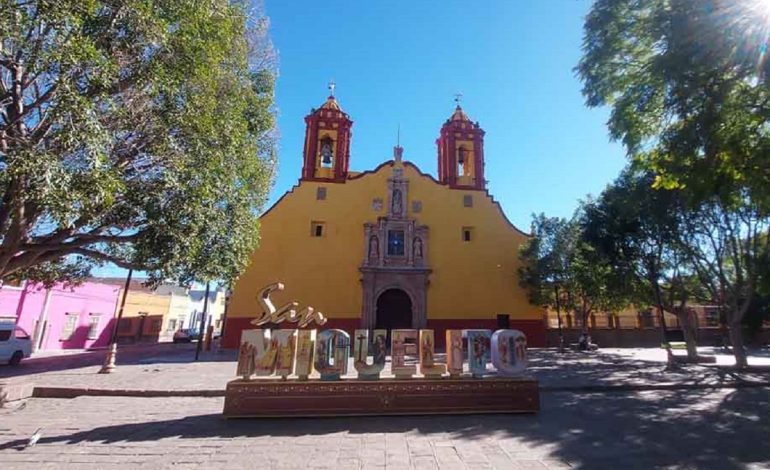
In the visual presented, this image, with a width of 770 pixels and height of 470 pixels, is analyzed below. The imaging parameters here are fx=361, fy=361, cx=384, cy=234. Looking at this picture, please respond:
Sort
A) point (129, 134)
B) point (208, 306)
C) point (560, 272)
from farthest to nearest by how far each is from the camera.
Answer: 1. point (208, 306)
2. point (560, 272)
3. point (129, 134)

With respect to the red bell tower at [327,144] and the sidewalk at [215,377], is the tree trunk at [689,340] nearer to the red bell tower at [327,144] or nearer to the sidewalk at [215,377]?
the sidewalk at [215,377]

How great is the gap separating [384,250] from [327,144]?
753cm

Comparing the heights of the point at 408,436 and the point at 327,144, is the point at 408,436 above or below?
Result: below

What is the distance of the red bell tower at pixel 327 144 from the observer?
70.5ft

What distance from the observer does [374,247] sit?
66.7 feet

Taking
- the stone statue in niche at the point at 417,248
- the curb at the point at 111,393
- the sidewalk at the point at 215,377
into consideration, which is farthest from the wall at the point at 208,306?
the curb at the point at 111,393

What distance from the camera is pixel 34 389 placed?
8133mm

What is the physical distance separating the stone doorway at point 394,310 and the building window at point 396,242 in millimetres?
2139

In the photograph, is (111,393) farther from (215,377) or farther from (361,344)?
(361,344)

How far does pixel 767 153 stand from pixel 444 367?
23.6ft

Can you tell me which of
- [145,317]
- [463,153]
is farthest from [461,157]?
[145,317]

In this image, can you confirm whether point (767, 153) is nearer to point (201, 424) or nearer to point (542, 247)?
point (201, 424)

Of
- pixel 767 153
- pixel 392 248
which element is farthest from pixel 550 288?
pixel 767 153

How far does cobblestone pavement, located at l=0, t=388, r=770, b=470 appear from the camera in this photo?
4.24 meters
